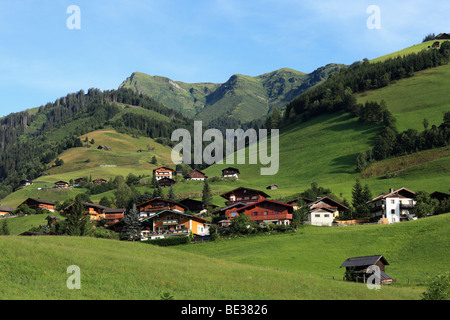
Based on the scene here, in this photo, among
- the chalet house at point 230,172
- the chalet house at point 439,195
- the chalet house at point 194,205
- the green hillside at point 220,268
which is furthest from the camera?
the chalet house at point 230,172

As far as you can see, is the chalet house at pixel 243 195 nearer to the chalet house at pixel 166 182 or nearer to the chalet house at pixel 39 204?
the chalet house at pixel 166 182

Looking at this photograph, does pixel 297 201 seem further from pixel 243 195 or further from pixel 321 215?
pixel 243 195

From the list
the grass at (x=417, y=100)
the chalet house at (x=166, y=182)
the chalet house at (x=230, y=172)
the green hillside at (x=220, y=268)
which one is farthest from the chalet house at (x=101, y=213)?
the grass at (x=417, y=100)

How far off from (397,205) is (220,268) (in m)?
64.4

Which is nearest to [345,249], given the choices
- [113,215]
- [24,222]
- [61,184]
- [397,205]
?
[397,205]

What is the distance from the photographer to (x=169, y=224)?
307 ft

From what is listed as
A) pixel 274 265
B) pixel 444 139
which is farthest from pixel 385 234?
pixel 444 139

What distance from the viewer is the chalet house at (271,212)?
9225 cm

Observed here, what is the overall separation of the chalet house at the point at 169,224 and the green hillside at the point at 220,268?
25854 millimetres

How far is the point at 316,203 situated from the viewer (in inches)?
3799

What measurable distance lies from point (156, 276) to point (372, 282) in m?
21.4

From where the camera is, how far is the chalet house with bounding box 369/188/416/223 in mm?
96938

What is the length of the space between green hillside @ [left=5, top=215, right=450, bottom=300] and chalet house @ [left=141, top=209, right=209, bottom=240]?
25.9 m
